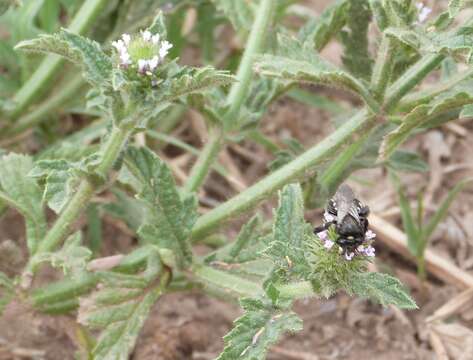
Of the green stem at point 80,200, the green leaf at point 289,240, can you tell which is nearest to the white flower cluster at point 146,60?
the green stem at point 80,200

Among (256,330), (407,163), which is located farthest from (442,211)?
(256,330)

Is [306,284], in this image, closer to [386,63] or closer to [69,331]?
[386,63]

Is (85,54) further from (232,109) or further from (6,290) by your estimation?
(6,290)

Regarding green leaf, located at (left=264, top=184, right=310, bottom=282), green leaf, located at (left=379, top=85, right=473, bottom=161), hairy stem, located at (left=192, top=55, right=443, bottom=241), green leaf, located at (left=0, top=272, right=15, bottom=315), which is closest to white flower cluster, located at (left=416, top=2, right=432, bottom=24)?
hairy stem, located at (left=192, top=55, right=443, bottom=241)

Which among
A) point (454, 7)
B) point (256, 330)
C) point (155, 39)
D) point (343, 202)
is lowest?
point (256, 330)

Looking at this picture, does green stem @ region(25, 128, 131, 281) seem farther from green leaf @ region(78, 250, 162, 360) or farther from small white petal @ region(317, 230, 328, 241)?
small white petal @ region(317, 230, 328, 241)

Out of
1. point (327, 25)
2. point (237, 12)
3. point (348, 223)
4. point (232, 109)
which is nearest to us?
point (348, 223)

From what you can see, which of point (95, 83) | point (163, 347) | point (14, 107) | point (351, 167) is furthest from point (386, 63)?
point (14, 107)

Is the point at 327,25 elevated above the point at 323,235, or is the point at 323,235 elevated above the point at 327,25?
Result: the point at 327,25
